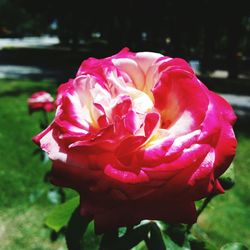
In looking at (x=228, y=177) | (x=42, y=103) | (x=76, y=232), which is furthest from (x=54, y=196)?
(x=228, y=177)

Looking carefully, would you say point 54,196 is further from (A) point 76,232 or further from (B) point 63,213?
(A) point 76,232

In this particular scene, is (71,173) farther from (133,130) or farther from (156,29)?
(156,29)

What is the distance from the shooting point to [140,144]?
575mm

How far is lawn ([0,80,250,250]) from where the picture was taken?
9.78 ft

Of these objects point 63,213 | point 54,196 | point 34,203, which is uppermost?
point 63,213

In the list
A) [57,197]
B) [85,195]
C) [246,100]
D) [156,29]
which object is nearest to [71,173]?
[85,195]

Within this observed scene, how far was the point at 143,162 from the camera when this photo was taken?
564 mm

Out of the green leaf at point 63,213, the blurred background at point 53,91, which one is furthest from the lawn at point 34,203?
the green leaf at point 63,213

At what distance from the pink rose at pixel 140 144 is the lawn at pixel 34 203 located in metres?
1.46

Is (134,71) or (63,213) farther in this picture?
(63,213)

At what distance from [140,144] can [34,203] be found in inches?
120

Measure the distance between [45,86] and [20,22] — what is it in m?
38.6

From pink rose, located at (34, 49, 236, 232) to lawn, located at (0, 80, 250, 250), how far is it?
1.46 m

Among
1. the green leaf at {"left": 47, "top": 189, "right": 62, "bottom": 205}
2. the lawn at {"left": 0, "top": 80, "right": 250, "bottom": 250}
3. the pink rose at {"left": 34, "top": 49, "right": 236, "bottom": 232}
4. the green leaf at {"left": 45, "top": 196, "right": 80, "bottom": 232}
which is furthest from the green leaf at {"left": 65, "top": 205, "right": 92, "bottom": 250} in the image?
the green leaf at {"left": 47, "top": 189, "right": 62, "bottom": 205}
